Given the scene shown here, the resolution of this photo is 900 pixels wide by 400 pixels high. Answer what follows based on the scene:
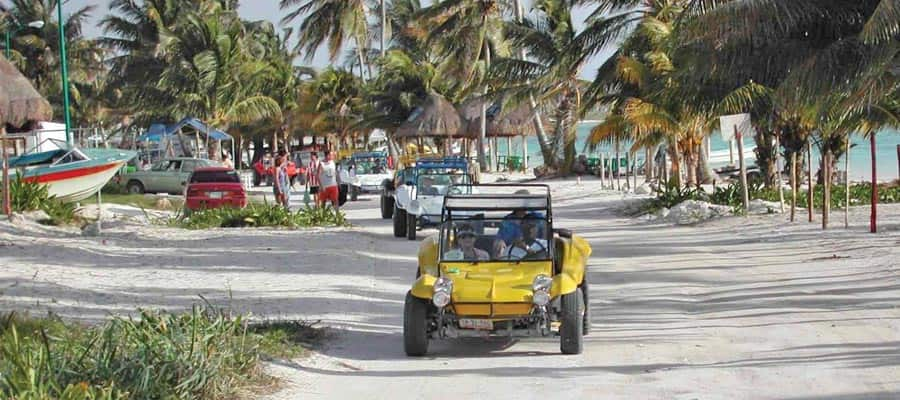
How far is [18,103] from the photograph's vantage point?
19359 millimetres

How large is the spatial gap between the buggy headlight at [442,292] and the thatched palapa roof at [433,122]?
3570 cm

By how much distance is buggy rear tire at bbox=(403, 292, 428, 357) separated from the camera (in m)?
10.1

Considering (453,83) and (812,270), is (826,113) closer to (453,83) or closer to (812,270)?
(812,270)

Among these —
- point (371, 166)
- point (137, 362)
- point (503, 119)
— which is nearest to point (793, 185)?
point (137, 362)

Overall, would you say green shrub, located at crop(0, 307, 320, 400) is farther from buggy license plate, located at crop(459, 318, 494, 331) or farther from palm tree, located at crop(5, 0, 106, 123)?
palm tree, located at crop(5, 0, 106, 123)

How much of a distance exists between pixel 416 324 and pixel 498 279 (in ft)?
2.73

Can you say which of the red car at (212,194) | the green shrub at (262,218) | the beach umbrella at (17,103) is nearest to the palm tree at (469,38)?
the red car at (212,194)

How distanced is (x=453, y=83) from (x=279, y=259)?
34619 millimetres

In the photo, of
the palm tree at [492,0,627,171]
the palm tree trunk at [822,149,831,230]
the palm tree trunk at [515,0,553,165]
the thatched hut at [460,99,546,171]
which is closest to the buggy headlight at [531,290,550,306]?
the palm tree trunk at [822,149,831,230]

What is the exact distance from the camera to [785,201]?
90.3 feet

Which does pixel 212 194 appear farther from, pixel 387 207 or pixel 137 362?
pixel 137 362

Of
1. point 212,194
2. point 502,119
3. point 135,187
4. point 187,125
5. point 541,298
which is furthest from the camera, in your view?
point 502,119

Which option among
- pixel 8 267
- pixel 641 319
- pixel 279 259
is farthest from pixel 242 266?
pixel 641 319

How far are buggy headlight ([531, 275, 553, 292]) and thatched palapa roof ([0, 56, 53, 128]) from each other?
12.1m
